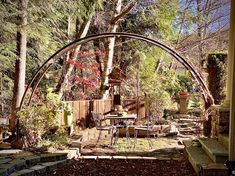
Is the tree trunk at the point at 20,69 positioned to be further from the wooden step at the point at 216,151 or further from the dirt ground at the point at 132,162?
the wooden step at the point at 216,151

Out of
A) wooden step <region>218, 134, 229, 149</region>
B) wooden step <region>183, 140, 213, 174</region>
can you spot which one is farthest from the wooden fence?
wooden step <region>218, 134, 229, 149</region>

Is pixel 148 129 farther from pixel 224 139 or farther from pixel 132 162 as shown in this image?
pixel 224 139

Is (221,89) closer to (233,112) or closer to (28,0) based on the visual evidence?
(233,112)

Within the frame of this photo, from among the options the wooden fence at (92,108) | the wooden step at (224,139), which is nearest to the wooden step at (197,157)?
the wooden step at (224,139)

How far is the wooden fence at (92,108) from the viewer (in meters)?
9.38

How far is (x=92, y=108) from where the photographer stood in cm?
1012

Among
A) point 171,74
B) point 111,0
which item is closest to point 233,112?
point 111,0

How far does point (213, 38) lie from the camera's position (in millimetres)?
14125

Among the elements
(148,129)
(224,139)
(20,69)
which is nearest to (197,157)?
(224,139)

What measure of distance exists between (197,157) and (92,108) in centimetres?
553

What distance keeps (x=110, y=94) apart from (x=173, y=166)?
23.2 ft

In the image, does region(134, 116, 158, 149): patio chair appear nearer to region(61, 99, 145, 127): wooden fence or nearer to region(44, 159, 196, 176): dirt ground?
region(44, 159, 196, 176): dirt ground

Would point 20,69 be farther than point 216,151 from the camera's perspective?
Yes

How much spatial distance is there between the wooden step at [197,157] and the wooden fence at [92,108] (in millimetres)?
4085
